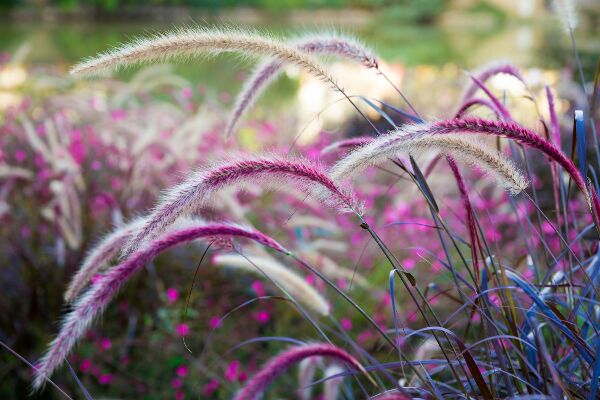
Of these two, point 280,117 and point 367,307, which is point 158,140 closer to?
point 367,307

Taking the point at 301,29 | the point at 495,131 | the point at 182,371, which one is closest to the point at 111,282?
the point at 495,131

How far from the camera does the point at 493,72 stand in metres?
2.00

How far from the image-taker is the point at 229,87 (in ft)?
53.3

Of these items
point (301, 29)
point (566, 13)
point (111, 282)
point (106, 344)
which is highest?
point (566, 13)

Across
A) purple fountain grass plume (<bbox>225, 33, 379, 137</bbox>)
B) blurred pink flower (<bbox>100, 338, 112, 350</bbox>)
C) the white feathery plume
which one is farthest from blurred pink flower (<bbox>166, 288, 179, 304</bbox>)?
the white feathery plume

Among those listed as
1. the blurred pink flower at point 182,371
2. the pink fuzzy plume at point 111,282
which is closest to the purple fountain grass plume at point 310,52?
the pink fuzzy plume at point 111,282

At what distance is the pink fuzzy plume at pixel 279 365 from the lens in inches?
41.8

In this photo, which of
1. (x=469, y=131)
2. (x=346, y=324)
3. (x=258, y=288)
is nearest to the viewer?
(x=469, y=131)

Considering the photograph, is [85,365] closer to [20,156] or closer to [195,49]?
[195,49]

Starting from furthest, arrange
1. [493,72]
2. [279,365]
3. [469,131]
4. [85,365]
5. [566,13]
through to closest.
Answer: [85,365], [566,13], [493,72], [469,131], [279,365]

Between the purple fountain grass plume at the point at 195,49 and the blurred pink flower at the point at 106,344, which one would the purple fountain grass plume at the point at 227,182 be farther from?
the blurred pink flower at the point at 106,344

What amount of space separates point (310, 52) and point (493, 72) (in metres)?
0.58

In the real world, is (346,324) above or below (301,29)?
above

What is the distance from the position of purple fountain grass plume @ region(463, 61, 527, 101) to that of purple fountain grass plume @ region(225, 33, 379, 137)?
0.47 metres
